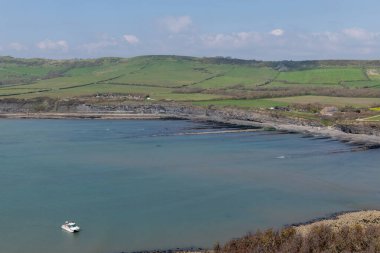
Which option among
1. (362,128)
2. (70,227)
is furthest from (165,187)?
(362,128)

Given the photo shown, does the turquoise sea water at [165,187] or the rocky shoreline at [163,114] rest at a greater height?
the rocky shoreline at [163,114]

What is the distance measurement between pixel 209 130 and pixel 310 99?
101ft

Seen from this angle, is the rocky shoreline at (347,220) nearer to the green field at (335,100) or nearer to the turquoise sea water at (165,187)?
the turquoise sea water at (165,187)

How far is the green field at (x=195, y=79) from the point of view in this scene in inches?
4176

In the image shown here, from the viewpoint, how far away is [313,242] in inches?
838

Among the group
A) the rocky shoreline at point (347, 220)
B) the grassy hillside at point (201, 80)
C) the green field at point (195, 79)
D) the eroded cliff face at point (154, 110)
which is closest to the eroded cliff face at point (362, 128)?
the eroded cliff face at point (154, 110)

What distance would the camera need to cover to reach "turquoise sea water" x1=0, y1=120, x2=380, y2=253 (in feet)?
93.6

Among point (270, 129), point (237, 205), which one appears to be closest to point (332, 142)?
A: point (270, 129)

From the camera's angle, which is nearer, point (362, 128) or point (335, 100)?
point (362, 128)

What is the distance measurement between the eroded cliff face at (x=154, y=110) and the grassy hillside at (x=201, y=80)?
14.1 ft

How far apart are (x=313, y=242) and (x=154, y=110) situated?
7910 cm

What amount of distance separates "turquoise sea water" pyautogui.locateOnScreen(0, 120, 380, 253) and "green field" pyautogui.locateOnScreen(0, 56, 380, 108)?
37621 millimetres

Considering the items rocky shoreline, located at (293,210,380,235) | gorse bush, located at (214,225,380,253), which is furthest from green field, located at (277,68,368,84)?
gorse bush, located at (214,225,380,253)

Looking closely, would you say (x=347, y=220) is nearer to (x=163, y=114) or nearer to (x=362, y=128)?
(x=362, y=128)
